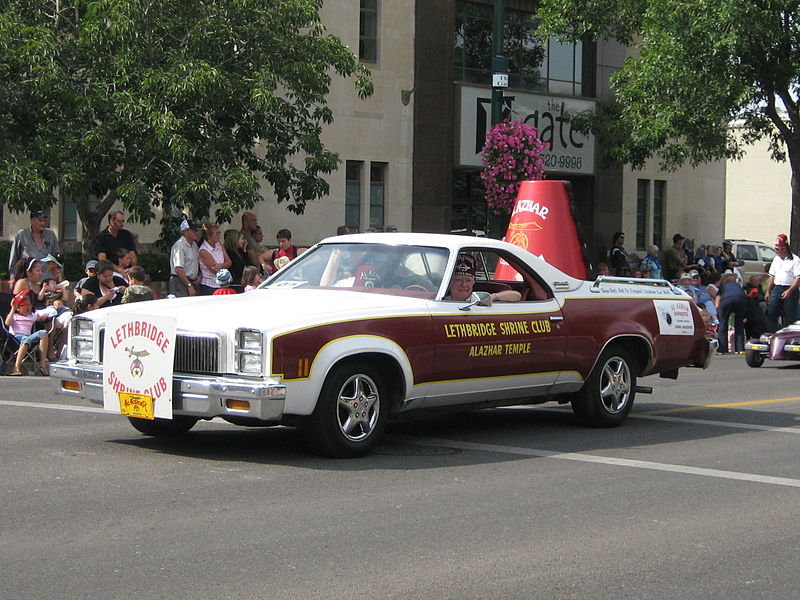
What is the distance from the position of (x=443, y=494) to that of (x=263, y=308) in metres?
2.00

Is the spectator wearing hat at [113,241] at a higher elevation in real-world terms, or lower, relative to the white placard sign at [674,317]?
higher

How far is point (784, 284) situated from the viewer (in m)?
21.9

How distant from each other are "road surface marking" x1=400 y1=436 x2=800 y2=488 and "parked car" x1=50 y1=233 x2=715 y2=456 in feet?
1.26

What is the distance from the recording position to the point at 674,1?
81.0ft

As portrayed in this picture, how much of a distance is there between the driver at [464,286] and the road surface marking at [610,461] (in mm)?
1205

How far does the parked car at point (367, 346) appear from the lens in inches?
332

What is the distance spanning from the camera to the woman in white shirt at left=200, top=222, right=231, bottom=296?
1677 cm

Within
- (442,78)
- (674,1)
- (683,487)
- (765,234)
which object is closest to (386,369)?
(683,487)

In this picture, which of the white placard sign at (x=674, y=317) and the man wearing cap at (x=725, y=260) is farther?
the man wearing cap at (x=725, y=260)

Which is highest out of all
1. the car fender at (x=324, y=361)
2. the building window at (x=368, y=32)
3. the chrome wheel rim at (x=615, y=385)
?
the building window at (x=368, y=32)

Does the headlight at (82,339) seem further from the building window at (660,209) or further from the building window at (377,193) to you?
the building window at (660,209)

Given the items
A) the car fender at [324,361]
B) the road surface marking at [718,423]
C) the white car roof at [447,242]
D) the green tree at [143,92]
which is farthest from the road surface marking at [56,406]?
the green tree at [143,92]

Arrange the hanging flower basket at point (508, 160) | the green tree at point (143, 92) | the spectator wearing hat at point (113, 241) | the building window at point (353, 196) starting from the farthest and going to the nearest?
the building window at point (353, 196)
the hanging flower basket at point (508, 160)
the green tree at point (143, 92)
the spectator wearing hat at point (113, 241)

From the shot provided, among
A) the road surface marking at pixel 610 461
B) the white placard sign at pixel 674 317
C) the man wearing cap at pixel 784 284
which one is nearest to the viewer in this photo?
the road surface marking at pixel 610 461
